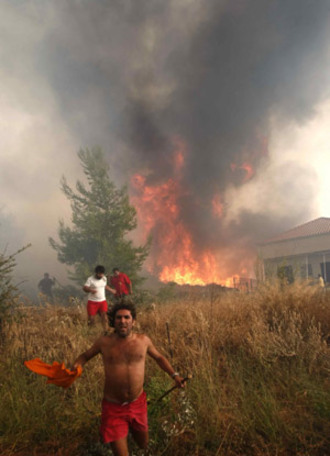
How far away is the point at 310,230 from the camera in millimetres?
26969

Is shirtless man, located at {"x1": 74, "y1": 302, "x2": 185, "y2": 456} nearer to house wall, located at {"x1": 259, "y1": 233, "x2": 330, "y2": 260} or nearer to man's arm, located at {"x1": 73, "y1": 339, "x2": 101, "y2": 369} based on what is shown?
man's arm, located at {"x1": 73, "y1": 339, "x2": 101, "y2": 369}

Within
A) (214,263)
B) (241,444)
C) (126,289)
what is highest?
(214,263)

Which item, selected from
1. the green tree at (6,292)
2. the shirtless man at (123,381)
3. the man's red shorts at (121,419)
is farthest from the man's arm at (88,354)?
the green tree at (6,292)

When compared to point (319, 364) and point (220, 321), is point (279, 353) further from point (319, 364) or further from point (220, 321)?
point (220, 321)

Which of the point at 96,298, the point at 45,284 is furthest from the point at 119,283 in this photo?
the point at 45,284

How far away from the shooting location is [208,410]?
3.34m

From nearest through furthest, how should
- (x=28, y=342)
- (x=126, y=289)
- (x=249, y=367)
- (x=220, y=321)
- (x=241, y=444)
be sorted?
(x=241, y=444) → (x=249, y=367) → (x=28, y=342) → (x=220, y=321) → (x=126, y=289)

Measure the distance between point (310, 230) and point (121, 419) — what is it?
90.4 feet

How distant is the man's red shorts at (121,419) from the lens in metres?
2.43

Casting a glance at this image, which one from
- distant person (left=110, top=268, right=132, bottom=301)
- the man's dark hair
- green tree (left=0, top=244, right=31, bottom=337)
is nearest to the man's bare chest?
the man's dark hair

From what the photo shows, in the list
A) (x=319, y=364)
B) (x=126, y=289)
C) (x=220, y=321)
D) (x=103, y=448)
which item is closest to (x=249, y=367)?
(x=319, y=364)

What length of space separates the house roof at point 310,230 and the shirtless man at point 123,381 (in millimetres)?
25677

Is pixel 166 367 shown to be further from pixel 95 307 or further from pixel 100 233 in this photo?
pixel 100 233

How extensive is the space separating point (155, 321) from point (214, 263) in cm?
1981
